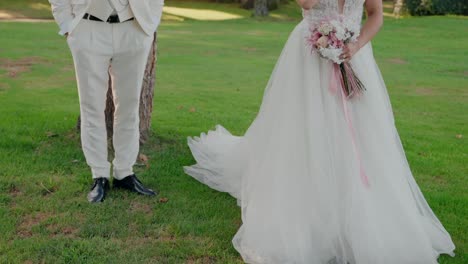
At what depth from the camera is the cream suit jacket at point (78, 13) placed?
428 cm

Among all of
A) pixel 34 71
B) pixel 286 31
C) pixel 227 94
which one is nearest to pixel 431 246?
pixel 227 94

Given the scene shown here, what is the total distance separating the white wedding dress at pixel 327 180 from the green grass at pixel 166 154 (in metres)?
0.28

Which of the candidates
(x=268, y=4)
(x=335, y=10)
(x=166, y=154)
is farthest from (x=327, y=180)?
(x=268, y=4)

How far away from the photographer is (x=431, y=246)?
3.80 m

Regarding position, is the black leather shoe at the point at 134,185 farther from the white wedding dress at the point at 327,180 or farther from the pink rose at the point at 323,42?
the pink rose at the point at 323,42

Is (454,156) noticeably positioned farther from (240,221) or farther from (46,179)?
(46,179)

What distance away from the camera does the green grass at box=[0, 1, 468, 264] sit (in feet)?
12.9

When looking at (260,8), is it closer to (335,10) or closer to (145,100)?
(145,100)

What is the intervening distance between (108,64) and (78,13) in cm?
44

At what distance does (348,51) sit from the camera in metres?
3.90

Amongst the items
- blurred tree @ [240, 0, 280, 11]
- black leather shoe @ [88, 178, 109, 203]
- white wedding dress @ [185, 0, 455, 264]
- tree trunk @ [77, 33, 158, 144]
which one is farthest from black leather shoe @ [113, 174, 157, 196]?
blurred tree @ [240, 0, 280, 11]

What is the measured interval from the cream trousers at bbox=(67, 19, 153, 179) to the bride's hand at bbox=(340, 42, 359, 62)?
1.45 m

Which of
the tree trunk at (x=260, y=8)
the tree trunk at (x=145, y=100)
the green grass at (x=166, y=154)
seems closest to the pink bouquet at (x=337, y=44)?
the green grass at (x=166, y=154)

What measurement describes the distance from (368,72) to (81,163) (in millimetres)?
2717
